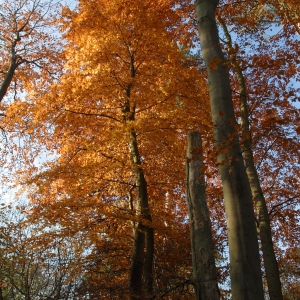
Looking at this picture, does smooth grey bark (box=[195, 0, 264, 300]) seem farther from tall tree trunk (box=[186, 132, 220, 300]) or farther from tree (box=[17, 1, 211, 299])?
tree (box=[17, 1, 211, 299])

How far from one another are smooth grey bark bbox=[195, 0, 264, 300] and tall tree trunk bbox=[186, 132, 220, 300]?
2.06ft

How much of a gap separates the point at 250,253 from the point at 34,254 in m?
5.28

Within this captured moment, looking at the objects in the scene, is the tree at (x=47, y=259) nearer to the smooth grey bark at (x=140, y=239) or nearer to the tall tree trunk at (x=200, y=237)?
the smooth grey bark at (x=140, y=239)

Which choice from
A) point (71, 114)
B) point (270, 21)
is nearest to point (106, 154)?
point (71, 114)

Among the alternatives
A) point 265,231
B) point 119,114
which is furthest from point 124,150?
point 265,231

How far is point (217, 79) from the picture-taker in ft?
12.2

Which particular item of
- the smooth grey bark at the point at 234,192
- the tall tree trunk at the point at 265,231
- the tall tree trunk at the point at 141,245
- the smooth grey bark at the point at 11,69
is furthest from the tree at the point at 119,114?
the smooth grey bark at the point at 234,192

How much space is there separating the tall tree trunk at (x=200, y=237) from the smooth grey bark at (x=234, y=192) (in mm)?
627

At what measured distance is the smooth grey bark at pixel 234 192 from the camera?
9.57 feet

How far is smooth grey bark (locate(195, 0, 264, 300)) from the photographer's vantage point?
2918mm

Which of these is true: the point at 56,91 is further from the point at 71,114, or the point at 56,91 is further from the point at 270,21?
the point at 270,21

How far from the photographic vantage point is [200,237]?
438 cm

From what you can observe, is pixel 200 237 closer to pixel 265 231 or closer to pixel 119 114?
pixel 265 231

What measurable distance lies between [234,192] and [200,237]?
1451mm
